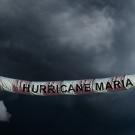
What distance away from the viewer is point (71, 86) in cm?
2839

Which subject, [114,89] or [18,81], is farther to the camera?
[18,81]

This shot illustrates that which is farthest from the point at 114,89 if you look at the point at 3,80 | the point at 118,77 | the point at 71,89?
the point at 3,80

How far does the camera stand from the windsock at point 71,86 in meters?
27.0

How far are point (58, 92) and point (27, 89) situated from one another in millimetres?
2407

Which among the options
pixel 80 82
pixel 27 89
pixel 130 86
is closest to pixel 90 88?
pixel 80 82

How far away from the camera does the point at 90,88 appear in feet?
92.1

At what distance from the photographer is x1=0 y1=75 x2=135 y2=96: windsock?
2703 centimetres

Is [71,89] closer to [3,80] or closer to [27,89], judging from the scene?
[27,89]

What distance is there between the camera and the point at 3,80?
29812mm

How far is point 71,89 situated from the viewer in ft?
93.3

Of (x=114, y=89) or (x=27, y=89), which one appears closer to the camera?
(x=114, y=89)

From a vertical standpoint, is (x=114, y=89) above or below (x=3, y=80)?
below

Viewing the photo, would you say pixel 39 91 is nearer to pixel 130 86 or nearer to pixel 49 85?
pixel 49 85

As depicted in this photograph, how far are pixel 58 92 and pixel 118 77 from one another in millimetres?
4611
